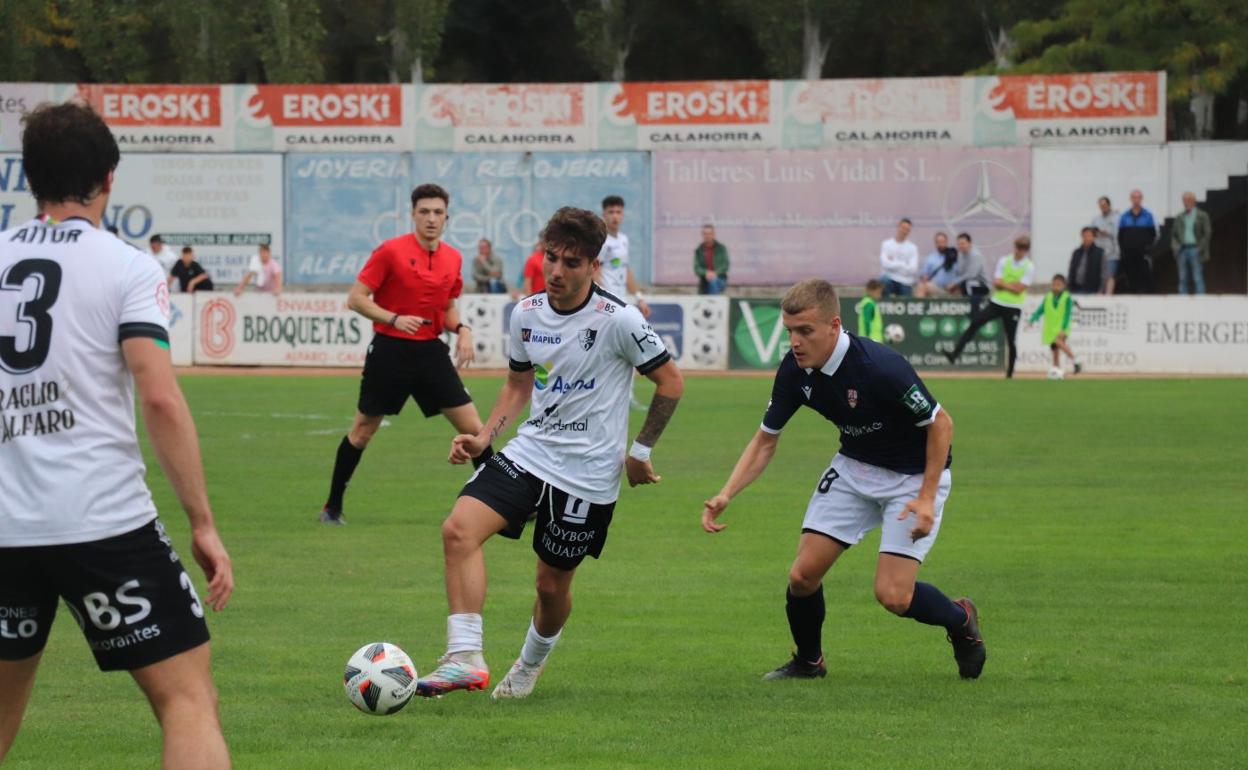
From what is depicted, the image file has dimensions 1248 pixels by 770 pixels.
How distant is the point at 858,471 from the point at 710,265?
24.6m

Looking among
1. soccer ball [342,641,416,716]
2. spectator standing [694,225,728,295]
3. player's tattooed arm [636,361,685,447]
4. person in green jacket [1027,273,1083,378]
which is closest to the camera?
soccer ball [342,641,416,716]

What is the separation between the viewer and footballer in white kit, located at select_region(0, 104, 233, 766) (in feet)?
14.4

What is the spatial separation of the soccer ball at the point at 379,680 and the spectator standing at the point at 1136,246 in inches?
1119

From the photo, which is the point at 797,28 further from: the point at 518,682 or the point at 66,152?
the point at 66,152

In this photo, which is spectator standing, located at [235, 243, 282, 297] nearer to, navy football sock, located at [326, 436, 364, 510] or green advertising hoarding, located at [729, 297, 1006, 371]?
green advertising hoarding, located at [729, 297, 1006, 371]

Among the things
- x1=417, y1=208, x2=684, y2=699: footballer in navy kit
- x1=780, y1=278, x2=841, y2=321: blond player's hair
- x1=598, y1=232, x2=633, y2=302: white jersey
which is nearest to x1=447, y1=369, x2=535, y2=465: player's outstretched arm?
x1=417, y1=208, x2=684, y2=699: footballer in navy kit

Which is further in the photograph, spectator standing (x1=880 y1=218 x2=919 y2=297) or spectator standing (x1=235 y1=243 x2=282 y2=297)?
spectator standing (x1=235 y1=243 x2=282 y2=297)

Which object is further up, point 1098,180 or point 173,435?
point 1098,180

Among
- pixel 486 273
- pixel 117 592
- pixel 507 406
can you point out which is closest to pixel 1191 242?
pixel 486 273

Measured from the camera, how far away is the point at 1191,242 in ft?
109

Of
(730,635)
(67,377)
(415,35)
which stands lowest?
(730,635)

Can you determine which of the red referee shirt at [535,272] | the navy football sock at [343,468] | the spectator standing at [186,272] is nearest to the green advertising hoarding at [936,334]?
the red referee shirt at [535,272]

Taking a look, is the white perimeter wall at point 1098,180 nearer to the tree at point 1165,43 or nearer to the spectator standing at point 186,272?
the tree at point 1165,43

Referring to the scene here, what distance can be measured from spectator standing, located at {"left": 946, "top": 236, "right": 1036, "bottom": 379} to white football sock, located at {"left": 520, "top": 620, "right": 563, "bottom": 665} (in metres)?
20.5
